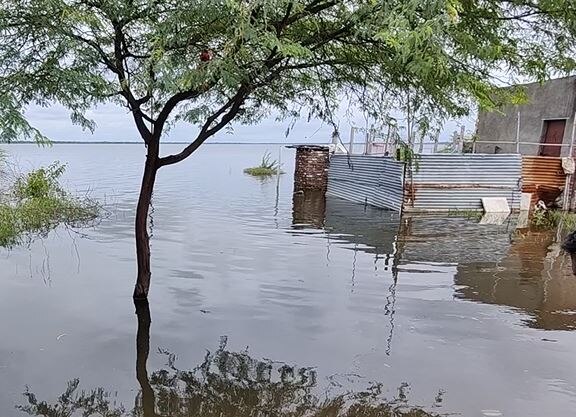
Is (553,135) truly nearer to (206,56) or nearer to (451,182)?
(451,182)

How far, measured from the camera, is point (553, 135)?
57.1ft

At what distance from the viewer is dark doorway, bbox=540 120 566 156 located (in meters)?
17.0

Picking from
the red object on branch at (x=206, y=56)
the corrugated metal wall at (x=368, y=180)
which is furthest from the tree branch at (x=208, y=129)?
the corrugated metal wall at (x=368, y=180)

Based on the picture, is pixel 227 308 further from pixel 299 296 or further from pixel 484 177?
pixel 484 177

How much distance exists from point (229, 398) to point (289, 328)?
5.43ft

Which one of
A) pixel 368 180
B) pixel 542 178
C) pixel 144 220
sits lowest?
pixel 144 220

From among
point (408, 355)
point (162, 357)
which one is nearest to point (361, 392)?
point (408, 355)

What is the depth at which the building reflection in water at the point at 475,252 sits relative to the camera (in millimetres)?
7415

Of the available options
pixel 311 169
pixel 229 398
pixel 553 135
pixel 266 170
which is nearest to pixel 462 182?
pixel 553 135

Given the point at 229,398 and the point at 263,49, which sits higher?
the point at 263,49

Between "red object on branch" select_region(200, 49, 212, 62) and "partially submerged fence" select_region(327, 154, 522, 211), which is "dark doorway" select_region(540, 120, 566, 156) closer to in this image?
"partially submerged fence" select_region(327, 154, 522, 211)

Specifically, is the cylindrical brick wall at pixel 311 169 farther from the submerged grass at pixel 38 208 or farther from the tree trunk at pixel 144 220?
the tree trunk at pixel 144 220

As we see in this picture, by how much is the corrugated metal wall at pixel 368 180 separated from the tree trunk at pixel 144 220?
326 inches

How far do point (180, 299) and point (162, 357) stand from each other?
180 centimetres
